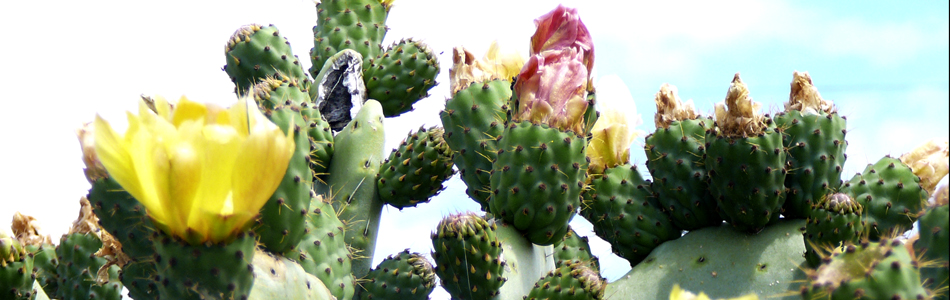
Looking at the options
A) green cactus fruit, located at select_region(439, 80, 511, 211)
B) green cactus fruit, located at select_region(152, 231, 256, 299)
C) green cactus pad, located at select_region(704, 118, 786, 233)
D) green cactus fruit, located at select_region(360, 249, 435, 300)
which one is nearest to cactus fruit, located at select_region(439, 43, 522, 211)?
green cactus fruit, located at select_region(439, 80, 511, 211)

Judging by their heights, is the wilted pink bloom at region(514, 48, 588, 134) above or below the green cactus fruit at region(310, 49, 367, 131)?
above

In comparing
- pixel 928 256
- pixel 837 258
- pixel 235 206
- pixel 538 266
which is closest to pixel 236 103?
pixel 235 206

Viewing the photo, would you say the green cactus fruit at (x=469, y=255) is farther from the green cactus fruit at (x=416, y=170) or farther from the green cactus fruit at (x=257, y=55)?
the green cactus fruit at (x=257, y=55)

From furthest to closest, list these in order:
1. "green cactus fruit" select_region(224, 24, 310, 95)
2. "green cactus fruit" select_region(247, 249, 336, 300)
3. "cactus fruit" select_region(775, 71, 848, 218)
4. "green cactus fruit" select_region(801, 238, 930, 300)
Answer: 1. "green cactus fruit" select_region(224, 24, 310, 95)
2. "cactus fruit" select_region(775, 71, 848, 218)
3. "green cactus fruit" select_region(247, 249, 336, 300)
4. "green cactus fruit" select_region(801, 238, 930, 300)

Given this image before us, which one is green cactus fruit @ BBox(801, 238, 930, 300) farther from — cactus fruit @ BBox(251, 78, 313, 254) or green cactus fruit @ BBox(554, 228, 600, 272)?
green cactus fruit @ BBox(554, 228, 600, 272)

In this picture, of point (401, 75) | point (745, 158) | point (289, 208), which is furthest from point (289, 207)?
point (401, 75)

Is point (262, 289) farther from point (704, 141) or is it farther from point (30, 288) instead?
point (704, 141)

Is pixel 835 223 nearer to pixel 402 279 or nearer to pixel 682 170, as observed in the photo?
pixel 682 170
